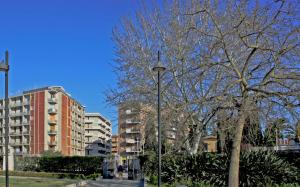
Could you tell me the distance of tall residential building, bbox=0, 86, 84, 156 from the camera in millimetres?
111875

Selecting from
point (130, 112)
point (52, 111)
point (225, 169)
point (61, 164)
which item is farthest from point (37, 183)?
point (52, 111)

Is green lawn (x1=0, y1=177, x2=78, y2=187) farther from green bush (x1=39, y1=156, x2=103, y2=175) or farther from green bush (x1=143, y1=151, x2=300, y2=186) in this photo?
green bush (x1=39, y1=156, x2=103, y2=175)

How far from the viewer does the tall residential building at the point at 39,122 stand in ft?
367

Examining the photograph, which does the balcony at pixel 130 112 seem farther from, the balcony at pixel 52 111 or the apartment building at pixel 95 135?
the apartment building at pixel 95 135

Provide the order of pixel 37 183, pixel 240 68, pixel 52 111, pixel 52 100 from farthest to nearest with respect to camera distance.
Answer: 1. pixel 52 100
2. pixel 52 111
3. pixel 37 183
4. pixel 240 68

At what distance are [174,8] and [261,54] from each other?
10501mm

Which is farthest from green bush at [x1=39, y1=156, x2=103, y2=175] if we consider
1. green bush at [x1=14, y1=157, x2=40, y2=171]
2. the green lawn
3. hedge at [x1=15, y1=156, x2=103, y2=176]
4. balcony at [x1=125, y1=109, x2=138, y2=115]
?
balcony at [x1=125, y1=109, x2=138, y2=115]

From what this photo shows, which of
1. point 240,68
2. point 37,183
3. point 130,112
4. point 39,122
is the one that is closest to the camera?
point 240,68

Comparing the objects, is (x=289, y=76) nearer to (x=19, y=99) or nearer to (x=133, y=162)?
(x=133, y=162)

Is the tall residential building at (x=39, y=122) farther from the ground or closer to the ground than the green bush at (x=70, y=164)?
farther from the ground

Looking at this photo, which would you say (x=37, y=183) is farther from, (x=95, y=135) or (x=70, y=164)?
(x=95, y=135)

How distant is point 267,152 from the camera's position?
76.0ft

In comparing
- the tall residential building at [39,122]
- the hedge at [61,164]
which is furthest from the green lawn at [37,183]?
the tall residential building at [39,122]

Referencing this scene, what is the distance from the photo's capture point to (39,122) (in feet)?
371
